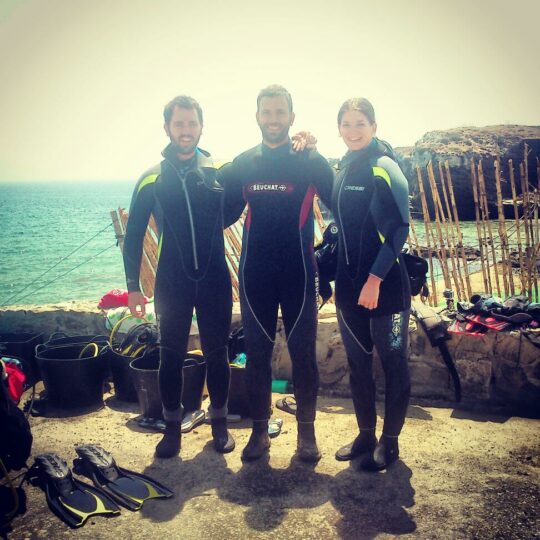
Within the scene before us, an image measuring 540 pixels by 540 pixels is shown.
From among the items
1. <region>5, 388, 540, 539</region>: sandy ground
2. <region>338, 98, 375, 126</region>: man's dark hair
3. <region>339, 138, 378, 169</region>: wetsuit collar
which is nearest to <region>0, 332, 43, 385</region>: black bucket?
<region>5, 388, 540, 539</region>: sandy ground

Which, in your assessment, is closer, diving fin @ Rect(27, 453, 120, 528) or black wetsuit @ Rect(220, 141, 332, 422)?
diving fin @ Rect(27, 453, 120, 528)

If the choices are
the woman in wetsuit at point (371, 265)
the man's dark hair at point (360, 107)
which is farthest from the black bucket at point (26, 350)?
the man's dark hair at point (360, 107)

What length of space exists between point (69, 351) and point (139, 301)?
157cm

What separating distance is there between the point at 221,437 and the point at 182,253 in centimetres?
136

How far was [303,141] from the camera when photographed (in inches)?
129

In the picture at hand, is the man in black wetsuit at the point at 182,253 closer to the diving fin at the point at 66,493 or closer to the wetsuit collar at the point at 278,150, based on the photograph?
the wetsuit collar at the point at 278,150

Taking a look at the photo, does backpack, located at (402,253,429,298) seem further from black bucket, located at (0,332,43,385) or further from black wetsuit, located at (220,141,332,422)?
black bucket, located at (0,332,43,385)

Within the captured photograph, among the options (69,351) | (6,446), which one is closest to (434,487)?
(6,446)

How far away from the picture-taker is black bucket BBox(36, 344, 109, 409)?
4.25 m

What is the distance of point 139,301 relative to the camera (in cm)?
355

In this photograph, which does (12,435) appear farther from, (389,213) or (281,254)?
(389,213)

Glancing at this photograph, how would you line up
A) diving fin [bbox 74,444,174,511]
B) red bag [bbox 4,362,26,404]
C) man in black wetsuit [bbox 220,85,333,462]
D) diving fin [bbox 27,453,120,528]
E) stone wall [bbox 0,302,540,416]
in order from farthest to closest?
red bag [bbox 4,362,26,404]
stone wall [bbox 0,302,540,416]
man in black wetsuit [bbox 220,85,333,462]
diving fin [bbox 74,444,174,511]
diving fin [bbox 27,453,120,528]

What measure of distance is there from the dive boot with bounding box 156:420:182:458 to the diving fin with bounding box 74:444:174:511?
309 mm

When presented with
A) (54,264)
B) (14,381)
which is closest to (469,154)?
(54,264)
